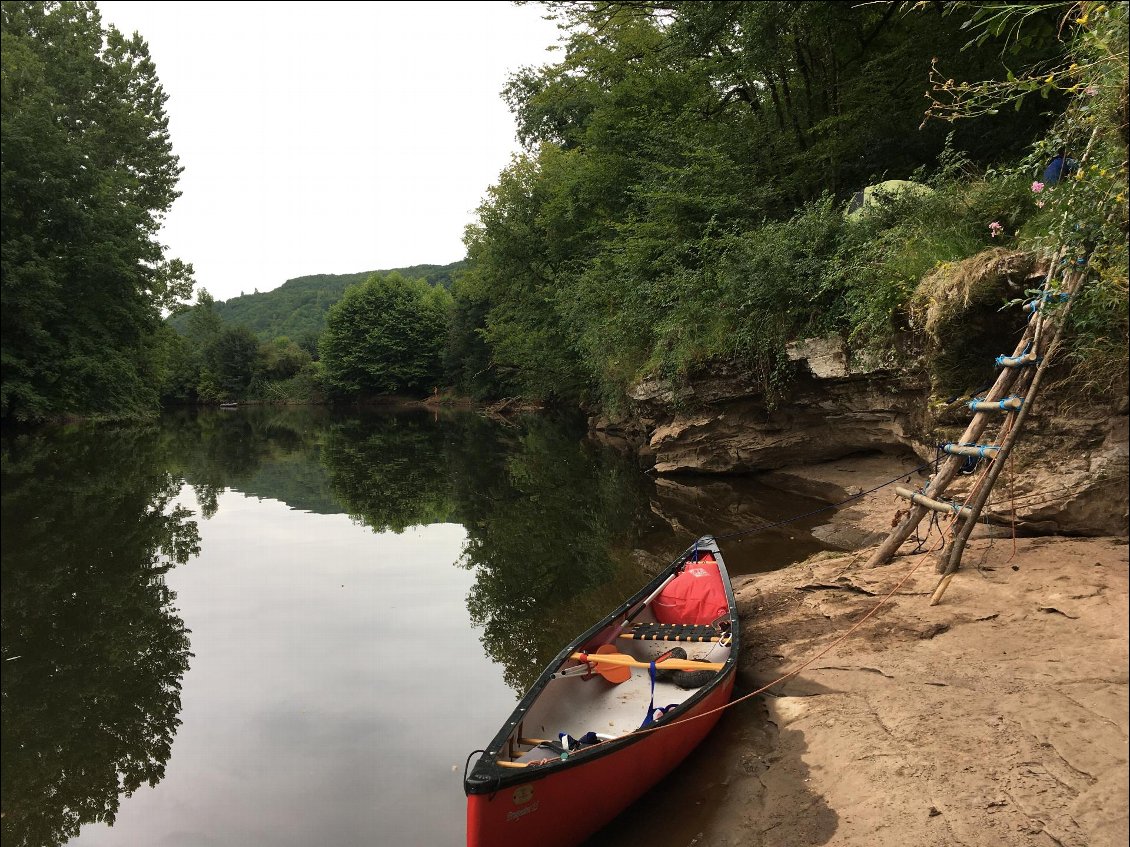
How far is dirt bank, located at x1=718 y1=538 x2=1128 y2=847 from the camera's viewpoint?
3564mm

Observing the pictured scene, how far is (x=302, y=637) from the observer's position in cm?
809

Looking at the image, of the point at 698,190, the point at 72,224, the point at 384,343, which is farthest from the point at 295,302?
the point at 698,190

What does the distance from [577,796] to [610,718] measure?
116 cm

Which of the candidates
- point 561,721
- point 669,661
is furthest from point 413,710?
point 669,661

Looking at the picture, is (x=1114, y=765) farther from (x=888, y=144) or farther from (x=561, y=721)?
(x=888, y=144)

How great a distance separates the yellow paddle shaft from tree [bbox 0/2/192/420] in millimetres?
28858

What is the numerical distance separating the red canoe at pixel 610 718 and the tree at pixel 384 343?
193 ft

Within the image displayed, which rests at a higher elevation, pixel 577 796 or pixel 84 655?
pixel 84 655

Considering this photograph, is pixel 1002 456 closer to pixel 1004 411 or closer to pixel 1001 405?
pixel 1001 405

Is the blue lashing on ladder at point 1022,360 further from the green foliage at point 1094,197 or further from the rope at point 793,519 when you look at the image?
the rope at point 793,519

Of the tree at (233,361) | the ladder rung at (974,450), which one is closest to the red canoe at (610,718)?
the ladder rung at (974,450)

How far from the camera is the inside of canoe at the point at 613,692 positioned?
466 cm

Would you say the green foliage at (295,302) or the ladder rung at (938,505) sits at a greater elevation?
the green foliage at (295,302)

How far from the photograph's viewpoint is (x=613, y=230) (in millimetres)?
23781
